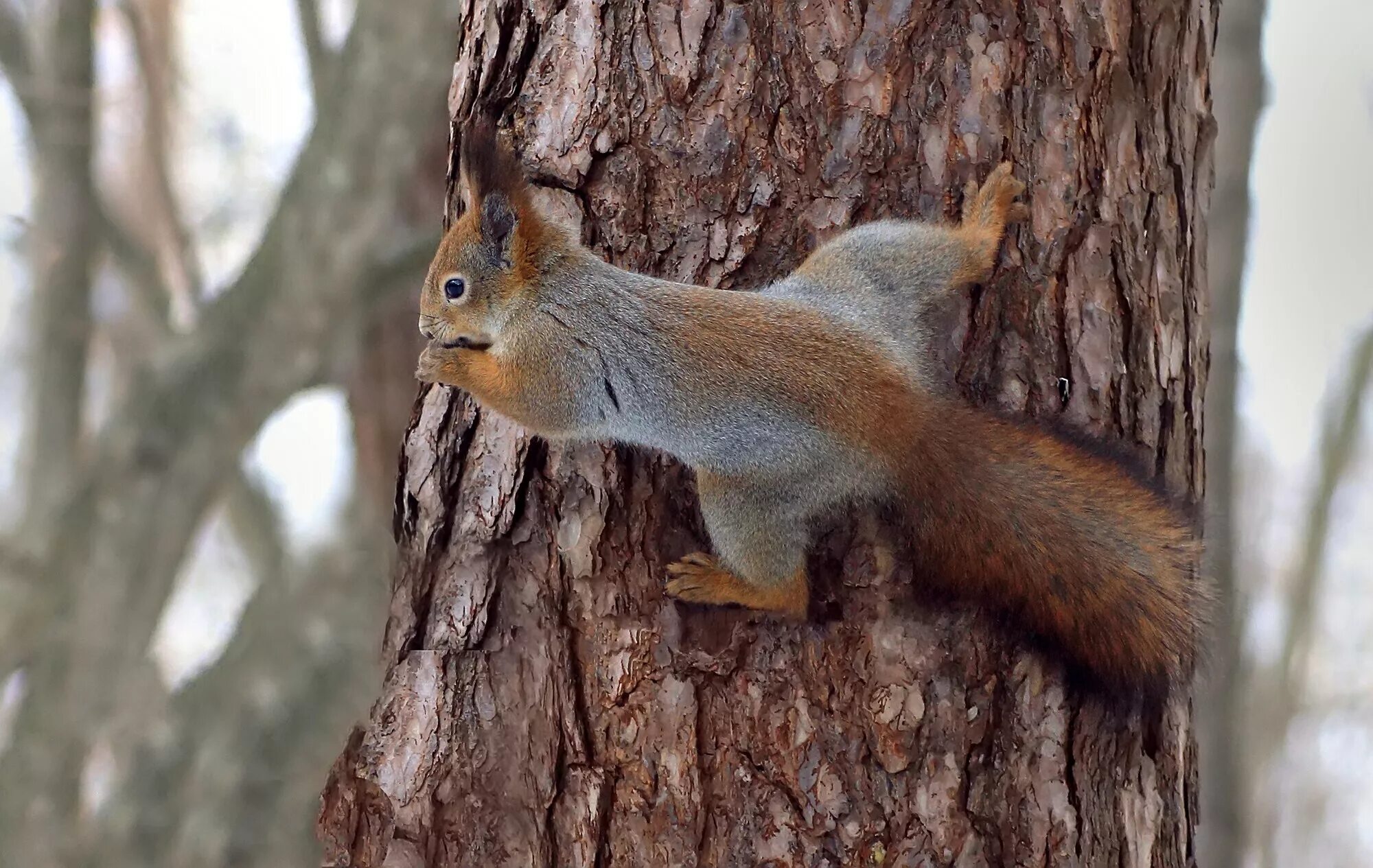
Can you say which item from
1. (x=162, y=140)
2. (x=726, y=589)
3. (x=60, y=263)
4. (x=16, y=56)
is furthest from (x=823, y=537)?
(x=162, y=140)

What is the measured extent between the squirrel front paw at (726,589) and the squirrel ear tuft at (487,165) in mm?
→ 568

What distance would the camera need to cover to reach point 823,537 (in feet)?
5.02

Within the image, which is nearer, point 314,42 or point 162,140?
point 314,42

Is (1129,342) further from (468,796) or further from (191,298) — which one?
(191,298)

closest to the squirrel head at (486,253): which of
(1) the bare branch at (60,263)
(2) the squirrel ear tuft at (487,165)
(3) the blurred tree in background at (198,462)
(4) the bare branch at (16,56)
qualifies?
(2) the squirrel ear tuft at (487,165)

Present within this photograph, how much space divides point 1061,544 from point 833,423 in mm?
330

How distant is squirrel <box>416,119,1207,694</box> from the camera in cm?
146

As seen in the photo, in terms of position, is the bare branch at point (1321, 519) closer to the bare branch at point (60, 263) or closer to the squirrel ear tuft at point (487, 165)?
the squirrel ear tuft at point (487, 165)

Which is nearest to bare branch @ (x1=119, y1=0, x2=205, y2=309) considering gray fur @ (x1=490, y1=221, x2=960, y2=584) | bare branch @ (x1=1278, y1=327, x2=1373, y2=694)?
gray fur @ (x1=490, y1=221, x2=960, y2=584)

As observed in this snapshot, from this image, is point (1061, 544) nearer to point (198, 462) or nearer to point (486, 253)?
point (486, 253)

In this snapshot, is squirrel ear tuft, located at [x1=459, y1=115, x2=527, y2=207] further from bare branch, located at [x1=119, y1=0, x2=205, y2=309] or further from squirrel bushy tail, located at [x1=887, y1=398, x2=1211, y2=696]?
bare branch, located at [x1=119, y1=0, x2=205, y2=309]

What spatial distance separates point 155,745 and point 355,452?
3.57ft

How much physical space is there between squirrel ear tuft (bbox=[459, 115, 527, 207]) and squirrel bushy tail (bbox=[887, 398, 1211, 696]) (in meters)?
0.64

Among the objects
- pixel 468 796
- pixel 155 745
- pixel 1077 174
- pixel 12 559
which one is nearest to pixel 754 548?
pixel 468 796
